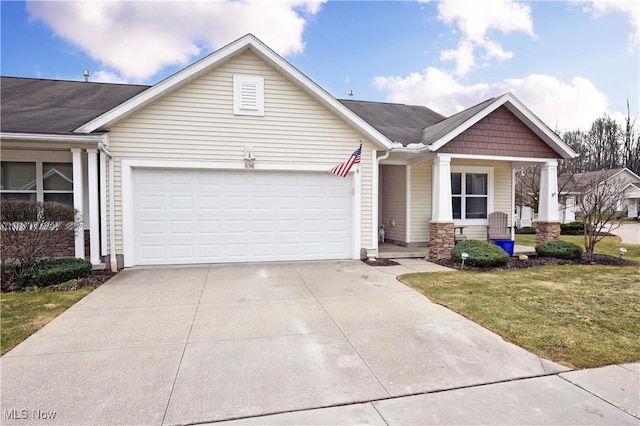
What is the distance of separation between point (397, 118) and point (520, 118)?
3973mm

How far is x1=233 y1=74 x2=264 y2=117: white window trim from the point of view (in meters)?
8.71

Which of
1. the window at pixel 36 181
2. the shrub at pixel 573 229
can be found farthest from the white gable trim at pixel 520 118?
the shrub at pixel 573 229

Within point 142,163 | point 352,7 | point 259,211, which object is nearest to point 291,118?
point 259,211

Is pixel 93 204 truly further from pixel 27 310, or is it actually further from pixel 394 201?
pixel 394 201

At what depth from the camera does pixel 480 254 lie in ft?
28.5

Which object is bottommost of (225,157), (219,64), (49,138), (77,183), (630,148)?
(77,183)

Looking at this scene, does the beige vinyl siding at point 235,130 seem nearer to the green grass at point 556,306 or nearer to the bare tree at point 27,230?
the bare tree at point 27,230

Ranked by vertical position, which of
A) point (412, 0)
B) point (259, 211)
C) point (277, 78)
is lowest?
point (259, 211)

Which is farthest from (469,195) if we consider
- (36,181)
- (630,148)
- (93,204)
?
(630,148)

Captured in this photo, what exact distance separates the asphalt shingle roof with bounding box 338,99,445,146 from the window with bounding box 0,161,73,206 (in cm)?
849

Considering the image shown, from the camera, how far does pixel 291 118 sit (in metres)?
9.05

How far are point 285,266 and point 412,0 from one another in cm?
899

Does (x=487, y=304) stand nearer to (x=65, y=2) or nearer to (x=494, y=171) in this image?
(x=494, y=171)

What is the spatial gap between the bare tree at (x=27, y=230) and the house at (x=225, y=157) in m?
0.85
